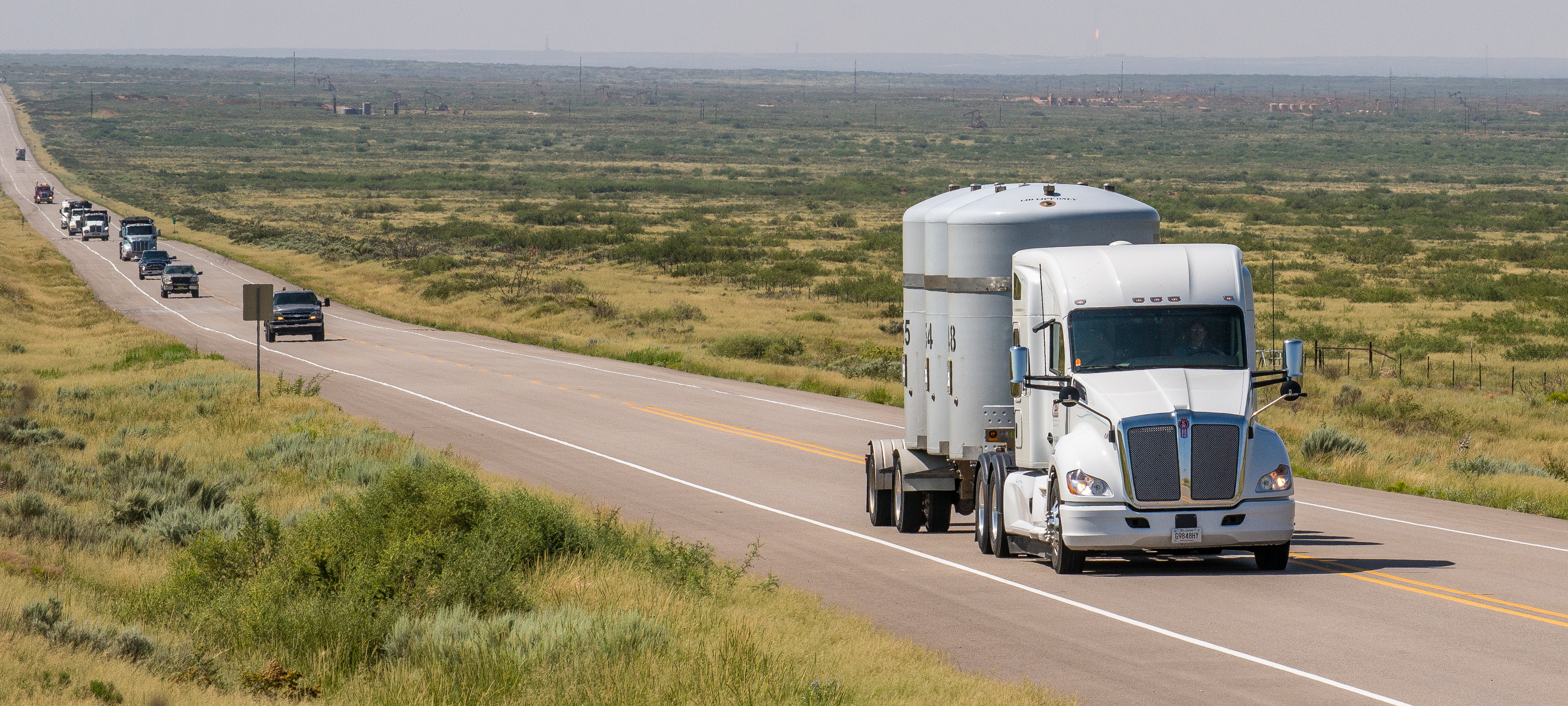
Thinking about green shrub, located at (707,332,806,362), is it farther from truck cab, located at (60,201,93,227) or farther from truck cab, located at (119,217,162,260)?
truck cab, located at (60,201,93,227)

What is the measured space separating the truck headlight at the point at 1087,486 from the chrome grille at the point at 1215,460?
2.58 feet

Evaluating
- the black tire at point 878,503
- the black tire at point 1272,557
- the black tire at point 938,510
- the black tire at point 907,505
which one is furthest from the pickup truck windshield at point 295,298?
the black tire at point 1272,557

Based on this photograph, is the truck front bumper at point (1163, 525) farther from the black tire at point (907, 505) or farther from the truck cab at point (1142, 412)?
the black tire at point (907, 505)

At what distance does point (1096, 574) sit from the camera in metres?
14.4

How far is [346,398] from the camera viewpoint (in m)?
33.8

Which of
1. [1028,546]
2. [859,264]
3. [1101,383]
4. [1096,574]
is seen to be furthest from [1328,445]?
[859,264]

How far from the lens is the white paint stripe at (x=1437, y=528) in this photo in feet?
53.6

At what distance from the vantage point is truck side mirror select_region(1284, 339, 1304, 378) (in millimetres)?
13023

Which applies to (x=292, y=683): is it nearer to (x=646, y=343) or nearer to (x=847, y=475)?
(x=847, y=475)

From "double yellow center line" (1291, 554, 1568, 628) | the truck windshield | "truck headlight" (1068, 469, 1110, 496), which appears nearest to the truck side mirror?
the truck windshield

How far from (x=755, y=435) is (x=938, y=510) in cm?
1040

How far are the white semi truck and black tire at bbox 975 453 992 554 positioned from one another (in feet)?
0.10

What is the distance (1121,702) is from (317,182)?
499 feet

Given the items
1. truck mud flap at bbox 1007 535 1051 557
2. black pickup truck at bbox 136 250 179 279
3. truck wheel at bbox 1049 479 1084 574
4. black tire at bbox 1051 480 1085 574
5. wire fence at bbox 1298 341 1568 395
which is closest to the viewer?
truck wheel at bbox 1049 479 1084 574
